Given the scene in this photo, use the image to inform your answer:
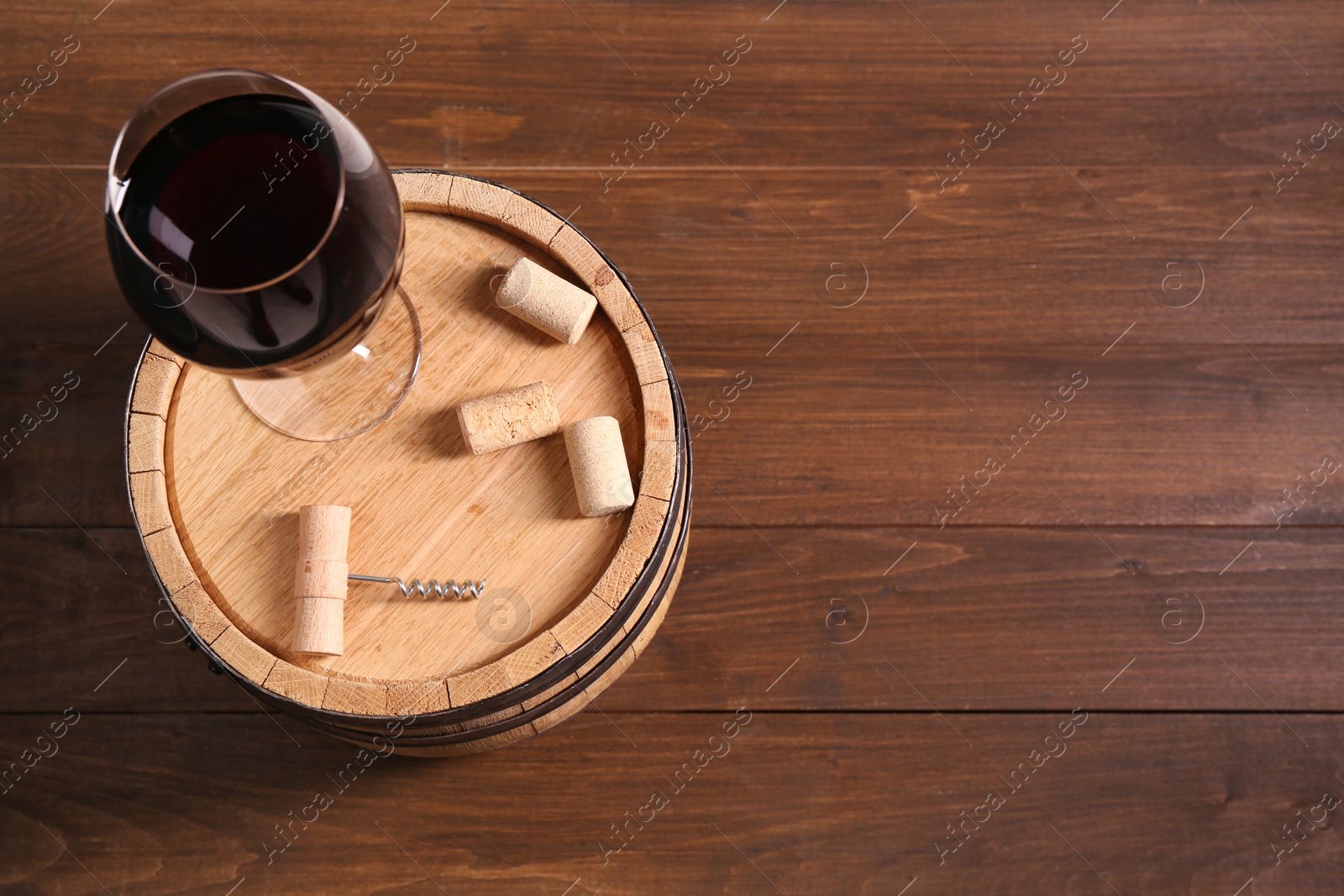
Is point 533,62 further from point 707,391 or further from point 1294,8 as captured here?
point 1294,8

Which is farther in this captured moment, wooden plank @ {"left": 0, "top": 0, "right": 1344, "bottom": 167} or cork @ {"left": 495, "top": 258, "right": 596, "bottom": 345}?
wooden plank @ {"left": 0, "top": 0, "right": 1344, "bottom": 167}

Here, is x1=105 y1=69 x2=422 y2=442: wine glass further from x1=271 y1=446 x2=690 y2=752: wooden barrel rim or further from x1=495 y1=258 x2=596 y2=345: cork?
x1=271 y1=446 x2=690 y2=752: wooden barrel rim

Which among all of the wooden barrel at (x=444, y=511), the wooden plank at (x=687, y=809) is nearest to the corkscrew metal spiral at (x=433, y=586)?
the wooden barrel at (x=444, y=511)

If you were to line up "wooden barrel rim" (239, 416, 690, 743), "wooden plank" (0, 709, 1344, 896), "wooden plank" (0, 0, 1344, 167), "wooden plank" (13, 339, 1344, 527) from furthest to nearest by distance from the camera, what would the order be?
1. "wooden plank" (0, 0, 1344, 167)
2. "wooden plank" (13, 339, 1344, 527)
3. "wooden plank" (0, 709, 1344, 896)
4. "wooden barrel rim" (239, 416, 690, 743)

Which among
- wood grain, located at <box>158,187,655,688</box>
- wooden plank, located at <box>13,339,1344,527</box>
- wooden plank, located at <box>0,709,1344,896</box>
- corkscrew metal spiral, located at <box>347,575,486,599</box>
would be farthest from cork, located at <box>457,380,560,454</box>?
wooden plank, located at <box>0,709,1344,896</box>

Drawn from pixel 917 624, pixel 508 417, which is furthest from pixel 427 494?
pixel 917 624

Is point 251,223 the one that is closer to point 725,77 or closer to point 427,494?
point 427,494

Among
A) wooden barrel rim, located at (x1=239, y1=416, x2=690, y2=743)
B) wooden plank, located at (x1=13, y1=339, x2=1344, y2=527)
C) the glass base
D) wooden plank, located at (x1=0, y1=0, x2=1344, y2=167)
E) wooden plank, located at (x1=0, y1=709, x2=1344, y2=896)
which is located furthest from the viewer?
wooden plank, located at (x1=0, y1=0, x2=1344, y2=167)

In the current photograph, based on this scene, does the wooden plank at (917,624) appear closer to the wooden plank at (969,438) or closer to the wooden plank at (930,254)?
the wooden plank at (969,438)
